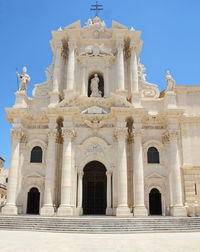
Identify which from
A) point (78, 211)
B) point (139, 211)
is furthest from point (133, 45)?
point (78, 211)

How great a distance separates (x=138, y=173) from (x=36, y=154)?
953 cm

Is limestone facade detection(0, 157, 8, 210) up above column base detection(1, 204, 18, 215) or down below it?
above

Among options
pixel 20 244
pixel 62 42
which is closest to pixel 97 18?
pixel 62 42

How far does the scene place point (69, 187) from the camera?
74.7ft

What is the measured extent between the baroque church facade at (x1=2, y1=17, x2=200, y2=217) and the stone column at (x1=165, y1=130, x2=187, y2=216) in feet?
0.27

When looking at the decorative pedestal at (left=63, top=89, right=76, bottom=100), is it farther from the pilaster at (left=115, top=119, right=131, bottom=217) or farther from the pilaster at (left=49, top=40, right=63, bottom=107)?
the pilaster at (left=115, top=119, right=131, bottom=217)

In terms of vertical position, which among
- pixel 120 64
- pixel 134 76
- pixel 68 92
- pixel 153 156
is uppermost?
pixel 120 64

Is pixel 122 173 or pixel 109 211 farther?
pixel 109 211

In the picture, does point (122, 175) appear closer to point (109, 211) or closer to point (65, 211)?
point (109, 211)

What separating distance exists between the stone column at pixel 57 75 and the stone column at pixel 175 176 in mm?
10840

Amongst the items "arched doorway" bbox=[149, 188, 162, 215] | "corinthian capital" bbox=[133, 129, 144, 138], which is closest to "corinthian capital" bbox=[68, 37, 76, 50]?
"corinthian capital" bbox=[133, 129, 144, 138]

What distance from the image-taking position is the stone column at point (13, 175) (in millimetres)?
22797

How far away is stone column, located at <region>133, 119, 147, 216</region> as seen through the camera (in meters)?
22.2

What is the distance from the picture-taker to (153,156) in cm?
2508
